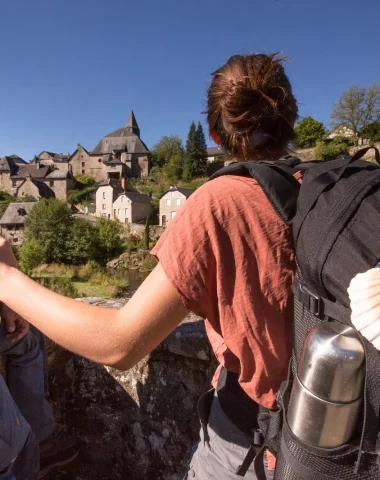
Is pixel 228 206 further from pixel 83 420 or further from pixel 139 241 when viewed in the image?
pixel 139 241

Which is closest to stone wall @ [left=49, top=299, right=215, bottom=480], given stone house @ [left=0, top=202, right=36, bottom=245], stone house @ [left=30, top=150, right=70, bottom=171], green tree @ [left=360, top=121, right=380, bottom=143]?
stone house @ [left=0, top=202, right=36, bottom=245]

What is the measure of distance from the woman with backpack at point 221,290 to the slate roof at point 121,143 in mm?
71669

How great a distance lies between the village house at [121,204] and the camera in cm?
4994

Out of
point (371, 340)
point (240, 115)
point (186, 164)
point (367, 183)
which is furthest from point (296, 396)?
point (186, 164)

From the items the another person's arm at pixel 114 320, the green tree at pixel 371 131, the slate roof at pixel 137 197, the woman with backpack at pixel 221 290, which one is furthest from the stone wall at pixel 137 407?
the green tree at pixel 371 131

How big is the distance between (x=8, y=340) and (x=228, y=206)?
1.49m

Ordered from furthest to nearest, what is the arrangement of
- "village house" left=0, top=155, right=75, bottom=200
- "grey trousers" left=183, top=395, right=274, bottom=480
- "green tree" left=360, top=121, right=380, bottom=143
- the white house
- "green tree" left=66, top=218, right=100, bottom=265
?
"village house" left=0, top=155, right=75, bottom=200 < the white house < "green tree" left=360, top=121, right=380, bottom=143 < "green tree" left=66, top=218, right=100, bottom=265 < "grey trousers" left=183, top=395, right=274, bottom=480

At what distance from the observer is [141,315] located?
1030 millimetres

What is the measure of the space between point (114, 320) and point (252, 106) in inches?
33.0

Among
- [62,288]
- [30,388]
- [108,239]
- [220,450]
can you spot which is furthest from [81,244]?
[220,450]

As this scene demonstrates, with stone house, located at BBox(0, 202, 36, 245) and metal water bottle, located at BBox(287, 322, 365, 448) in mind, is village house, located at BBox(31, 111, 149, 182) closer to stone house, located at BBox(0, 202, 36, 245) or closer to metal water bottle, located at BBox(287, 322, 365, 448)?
stone house, located at BBox(0, 202, 36, 245)

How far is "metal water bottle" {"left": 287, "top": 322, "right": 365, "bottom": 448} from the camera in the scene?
0.90 meters

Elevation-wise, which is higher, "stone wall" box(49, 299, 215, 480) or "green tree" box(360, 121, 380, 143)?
"green tree" box(360, 121, 380, 143)

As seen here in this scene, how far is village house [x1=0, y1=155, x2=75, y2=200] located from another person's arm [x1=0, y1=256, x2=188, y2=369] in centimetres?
6456
